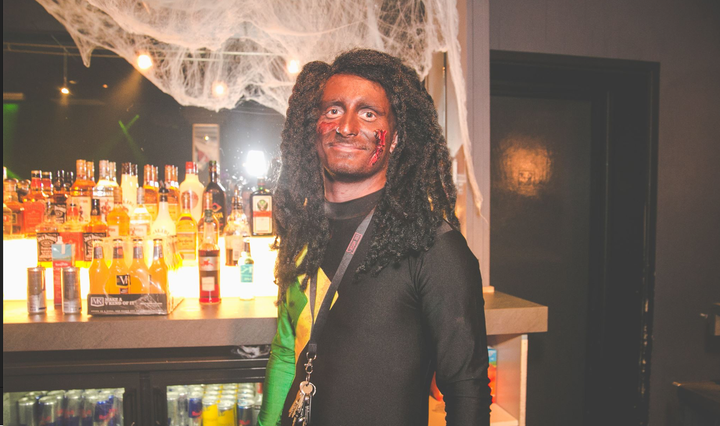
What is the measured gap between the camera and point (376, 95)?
1.16m

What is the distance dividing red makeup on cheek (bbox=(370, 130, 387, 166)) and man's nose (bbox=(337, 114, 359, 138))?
0.06 meters

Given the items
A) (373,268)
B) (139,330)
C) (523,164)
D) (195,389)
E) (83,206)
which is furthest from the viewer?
(523,164)

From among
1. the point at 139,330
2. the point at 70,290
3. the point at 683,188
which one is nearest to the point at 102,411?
the point at 139,330

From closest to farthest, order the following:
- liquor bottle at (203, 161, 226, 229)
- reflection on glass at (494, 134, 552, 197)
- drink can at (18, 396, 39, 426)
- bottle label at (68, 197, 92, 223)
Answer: drink can at (18, 396, 39, 426)
bottle label at (68, 197, 92, 223)
liquor bottle at (203, 161, 226, 229)
reflection on glass at (494, 134, 552, 197)

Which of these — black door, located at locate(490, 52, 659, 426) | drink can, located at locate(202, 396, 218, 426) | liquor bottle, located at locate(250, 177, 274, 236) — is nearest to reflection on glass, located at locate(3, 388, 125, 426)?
drink can, located at locate(202, 396, 218, 426)

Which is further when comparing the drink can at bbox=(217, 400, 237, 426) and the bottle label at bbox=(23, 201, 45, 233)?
the bottle label at bbox=(23, 201, 45, 233)

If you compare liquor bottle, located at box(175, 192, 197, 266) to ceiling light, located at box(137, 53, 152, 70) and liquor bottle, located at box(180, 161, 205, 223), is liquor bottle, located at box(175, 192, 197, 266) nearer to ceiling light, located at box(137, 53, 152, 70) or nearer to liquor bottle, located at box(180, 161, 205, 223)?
liquor bottle, located at box(180, 161, 205, 223)

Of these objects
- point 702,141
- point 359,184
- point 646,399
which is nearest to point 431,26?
point 359,184

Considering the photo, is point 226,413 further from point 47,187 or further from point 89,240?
point 47,187

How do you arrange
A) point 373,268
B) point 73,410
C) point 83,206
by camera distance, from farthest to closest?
point 83,206
point 73,410
point 373,268

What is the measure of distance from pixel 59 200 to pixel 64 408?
37.2 inches

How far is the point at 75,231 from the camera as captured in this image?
1.92m

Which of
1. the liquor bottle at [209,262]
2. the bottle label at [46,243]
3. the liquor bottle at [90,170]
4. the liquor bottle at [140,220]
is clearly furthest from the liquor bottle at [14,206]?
the liquor bottle at [209,262]

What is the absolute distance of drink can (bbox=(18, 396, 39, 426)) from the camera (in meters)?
1.73
